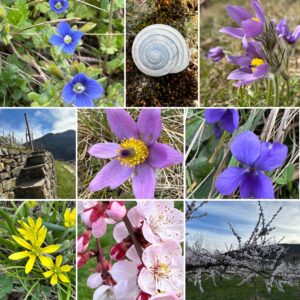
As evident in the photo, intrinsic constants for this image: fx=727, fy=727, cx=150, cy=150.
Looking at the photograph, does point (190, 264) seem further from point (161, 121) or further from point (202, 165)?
point (161, 121)

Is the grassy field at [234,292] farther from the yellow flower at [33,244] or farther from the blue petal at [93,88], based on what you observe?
the blue petal at [93,88]

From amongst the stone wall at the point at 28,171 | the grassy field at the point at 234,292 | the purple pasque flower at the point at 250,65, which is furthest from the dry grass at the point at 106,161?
the grassy field at the point at 234,292

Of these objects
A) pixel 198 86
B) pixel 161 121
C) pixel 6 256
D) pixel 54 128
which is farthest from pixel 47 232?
pixel 198 86

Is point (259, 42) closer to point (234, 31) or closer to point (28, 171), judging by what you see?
point (234, 31)

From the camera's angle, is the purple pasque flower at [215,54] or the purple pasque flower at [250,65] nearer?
the purple pasque flower at [250,65]

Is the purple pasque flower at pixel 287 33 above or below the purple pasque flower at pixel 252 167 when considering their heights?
above

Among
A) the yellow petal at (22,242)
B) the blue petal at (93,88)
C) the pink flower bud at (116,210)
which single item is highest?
the blue petal at (93,88)

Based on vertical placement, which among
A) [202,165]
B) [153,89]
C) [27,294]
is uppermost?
[153,89]
